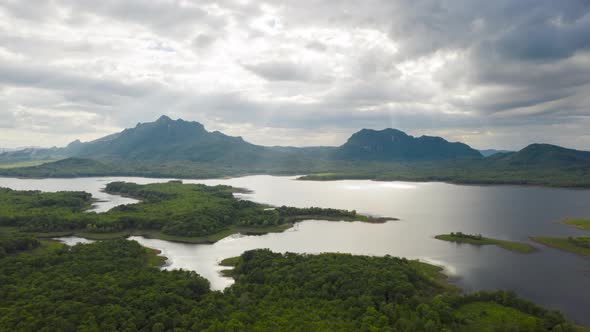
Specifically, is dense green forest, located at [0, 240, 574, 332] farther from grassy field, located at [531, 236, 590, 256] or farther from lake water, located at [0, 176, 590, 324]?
grassy field, located at [531, 236, 590, 256]

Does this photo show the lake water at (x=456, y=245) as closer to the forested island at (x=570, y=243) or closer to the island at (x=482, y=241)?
the island at (x=482, y=241)

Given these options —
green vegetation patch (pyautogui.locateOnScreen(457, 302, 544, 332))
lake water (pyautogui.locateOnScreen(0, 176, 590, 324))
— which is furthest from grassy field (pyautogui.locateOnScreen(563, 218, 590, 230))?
green vegetation patch (pyautogui.locateOnScreen(457, 302, 544, 332))

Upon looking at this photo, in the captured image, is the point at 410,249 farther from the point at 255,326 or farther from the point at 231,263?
the point at 255,326

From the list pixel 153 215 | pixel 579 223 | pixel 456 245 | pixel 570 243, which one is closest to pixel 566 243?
pixel 570 243

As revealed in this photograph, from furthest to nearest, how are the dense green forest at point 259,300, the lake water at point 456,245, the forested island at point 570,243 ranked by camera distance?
the forested island at point 570,243 → the lake water at point 456,245 → the dense green forest at point 259,300

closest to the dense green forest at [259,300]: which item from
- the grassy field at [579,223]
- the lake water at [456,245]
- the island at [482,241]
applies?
the lake water at [456,245]

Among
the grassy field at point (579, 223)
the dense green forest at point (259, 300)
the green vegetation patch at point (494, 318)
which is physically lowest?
the green vegetation patch at point (494, 318)

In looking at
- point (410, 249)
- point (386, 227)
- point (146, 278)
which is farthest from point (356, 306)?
point (386, 227)
